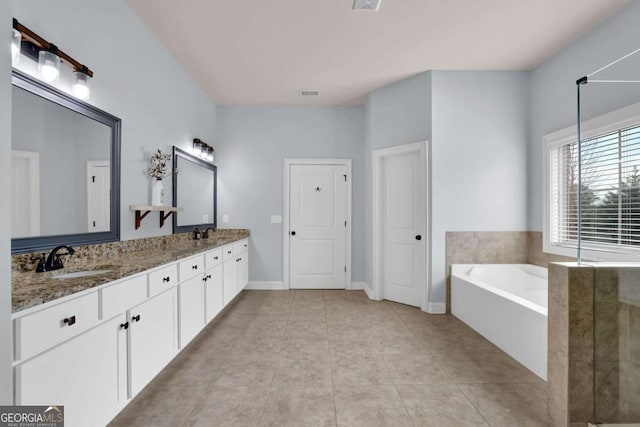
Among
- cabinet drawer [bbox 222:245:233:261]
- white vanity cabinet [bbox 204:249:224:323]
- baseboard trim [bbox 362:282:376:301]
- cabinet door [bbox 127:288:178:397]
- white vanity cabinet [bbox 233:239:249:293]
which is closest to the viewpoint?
cabinet door [bbox 127:288:178:397]

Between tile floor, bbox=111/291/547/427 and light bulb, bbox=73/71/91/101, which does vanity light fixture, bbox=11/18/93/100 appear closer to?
A: light bulb, bbox=73/71/91/101

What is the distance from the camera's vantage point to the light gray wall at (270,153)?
466 cm

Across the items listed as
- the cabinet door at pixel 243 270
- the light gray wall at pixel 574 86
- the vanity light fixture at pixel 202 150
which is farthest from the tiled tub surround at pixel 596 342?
the vanity light fixture at pixel 202 150

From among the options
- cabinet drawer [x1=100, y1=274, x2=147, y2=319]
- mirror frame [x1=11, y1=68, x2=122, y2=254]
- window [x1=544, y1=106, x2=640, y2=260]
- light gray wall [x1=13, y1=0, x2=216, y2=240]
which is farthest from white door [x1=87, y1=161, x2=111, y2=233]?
window [x1=544, y1=106, x2=640, y2=260]

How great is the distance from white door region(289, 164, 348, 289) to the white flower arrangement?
204cm

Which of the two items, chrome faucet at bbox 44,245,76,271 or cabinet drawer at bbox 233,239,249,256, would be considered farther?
cabinet drawer at bbox 233,239,249,256

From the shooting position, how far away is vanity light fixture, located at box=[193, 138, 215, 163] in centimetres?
374

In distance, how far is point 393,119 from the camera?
391 cm

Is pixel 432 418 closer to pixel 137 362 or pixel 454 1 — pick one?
pixel 137 362

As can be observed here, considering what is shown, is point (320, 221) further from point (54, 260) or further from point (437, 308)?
point (54, 260)

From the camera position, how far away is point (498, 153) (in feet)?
11.8

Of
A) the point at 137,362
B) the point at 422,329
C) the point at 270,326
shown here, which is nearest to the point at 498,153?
the point at 422,329

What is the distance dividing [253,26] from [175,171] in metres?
1.56

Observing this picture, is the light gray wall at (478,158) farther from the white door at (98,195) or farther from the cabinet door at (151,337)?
the white door at (98,195)
